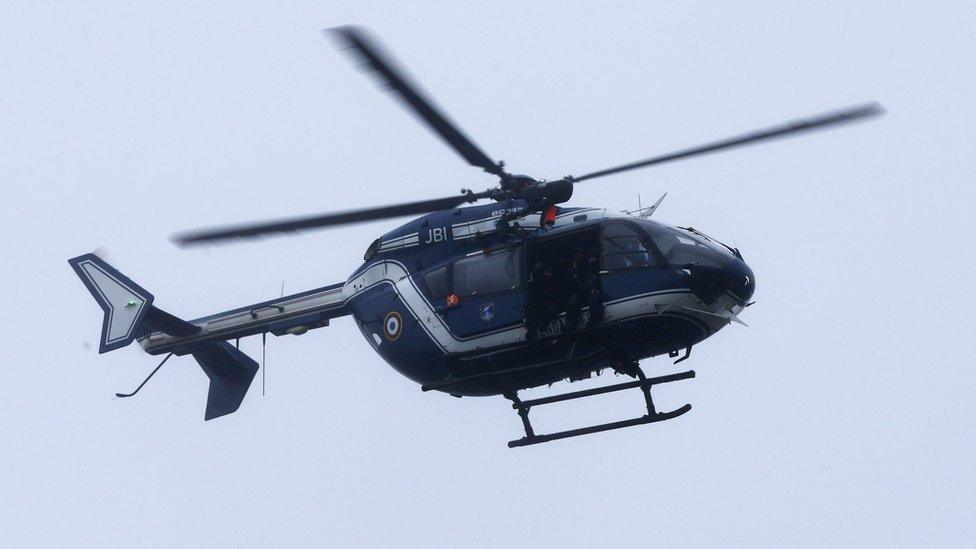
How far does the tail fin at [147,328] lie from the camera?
58.5 ft

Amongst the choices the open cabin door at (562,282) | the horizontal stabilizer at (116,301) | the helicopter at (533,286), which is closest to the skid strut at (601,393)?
the helicopter at (533,286)

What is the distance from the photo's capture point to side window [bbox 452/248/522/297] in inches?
584

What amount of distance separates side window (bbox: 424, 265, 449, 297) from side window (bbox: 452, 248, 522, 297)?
0.14m

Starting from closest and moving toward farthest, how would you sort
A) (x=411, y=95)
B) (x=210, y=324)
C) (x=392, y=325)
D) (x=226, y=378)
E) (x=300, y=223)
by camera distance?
(x=411, y=95), (x=300, y=223), (x=392, y=325), (x=210, y=324), (x=226, y=378)

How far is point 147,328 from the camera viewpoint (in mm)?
18094

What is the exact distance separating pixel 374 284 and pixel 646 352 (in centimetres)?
360

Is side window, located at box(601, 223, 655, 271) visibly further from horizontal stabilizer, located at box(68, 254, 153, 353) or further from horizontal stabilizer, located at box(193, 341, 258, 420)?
horizontal stabilizer, located at box(68, 254, 153, 353)

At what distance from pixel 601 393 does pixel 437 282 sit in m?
2.33

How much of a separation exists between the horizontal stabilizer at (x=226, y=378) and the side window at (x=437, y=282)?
4444mm

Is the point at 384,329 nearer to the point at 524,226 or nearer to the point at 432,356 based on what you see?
the point at 432,356

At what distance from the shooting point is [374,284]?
16172mm

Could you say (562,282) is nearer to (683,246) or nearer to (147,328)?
(683,246)

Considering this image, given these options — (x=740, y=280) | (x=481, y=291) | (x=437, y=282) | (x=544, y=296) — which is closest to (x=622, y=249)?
(x=544, y=296)

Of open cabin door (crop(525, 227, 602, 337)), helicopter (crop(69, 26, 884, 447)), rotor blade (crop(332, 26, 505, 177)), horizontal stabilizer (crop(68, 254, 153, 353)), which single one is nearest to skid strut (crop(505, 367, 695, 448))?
helicopter (crop(69, 26, 884, 447))
